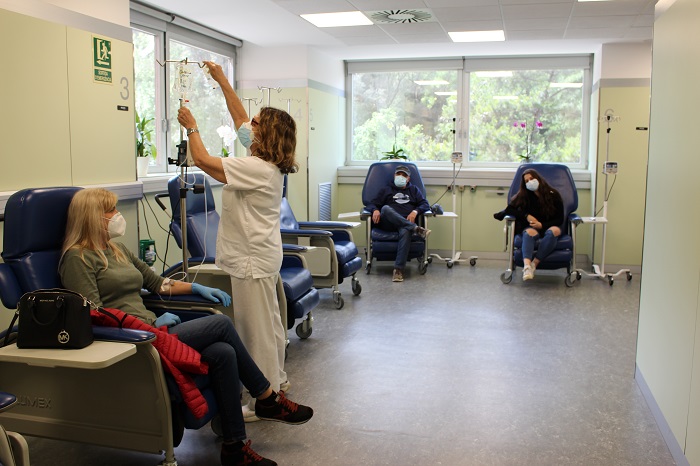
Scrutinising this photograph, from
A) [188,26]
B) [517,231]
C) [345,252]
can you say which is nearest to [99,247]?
[345,252]

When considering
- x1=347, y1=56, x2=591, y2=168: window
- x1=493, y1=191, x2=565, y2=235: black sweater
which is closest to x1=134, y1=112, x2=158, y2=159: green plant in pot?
x1=493, y1=191, x2=565, y2=235: black sweater

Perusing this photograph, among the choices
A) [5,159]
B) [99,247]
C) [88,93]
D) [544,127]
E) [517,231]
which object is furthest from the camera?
[544,127]

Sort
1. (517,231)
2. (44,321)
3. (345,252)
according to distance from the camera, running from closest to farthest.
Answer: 1. (44,321)
2. (345,252)
3. (517,231)

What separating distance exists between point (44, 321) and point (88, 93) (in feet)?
7.01

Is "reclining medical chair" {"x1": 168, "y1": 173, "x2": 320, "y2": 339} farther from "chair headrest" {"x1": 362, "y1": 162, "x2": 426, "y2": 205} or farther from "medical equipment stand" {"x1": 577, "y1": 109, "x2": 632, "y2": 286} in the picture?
"medical equipment stand" {"x1": 577, "y1": 109, "x2": 632, "y2": 286}

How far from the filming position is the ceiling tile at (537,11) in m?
5.01

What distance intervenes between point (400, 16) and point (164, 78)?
Result: 2.02 meters

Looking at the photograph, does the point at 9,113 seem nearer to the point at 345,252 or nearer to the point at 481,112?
the point at 345,252

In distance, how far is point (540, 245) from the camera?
6.09 metres

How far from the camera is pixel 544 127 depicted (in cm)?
769

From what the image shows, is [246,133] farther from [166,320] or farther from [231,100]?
[166,320]

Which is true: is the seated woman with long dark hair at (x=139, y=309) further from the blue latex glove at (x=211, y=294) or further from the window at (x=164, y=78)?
the window at (x=164, y=78)

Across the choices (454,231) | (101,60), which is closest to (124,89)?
(101,60)

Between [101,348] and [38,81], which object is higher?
[38,81]
